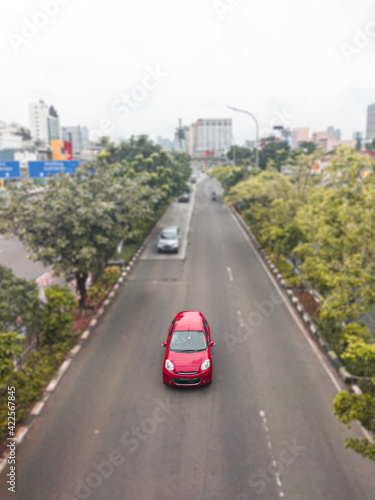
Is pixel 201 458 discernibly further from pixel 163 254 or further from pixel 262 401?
pixel 163 254

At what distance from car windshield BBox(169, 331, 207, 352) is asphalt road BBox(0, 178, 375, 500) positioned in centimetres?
634

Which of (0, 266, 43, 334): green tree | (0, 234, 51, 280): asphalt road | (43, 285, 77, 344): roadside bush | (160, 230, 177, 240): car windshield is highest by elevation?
(160, 230, 177, 240): car windshield

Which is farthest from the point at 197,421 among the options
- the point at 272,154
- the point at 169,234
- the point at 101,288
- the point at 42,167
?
the point at 272,154

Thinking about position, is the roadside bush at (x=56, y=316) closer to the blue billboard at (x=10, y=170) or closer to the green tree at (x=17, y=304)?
the green tree at (x=17, y=304)

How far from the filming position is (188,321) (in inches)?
144

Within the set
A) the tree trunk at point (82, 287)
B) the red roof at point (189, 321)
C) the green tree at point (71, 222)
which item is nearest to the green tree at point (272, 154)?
the green tree at point (71, 222)

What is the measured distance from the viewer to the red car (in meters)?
3.53

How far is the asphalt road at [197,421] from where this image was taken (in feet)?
40.5

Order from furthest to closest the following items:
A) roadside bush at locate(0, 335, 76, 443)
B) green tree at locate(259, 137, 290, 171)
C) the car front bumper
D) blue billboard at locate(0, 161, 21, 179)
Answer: green tree at locate(259, 137, 290, 171)
blue billboard at locate(0, 161, 21, 179)
roadside bush at locate(0, 335, 76, 443)
the car front bumper

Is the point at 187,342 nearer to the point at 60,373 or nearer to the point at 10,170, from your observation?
the point at 60,373

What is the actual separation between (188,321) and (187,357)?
32 cm

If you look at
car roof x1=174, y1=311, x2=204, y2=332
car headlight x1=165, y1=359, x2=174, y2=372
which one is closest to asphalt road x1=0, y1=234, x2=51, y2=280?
car roof x1=174, y1=311, x2=204, y2=332

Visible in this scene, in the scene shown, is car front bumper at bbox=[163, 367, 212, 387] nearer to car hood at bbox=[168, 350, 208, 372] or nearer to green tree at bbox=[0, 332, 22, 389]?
car hood at bbox=[168, 350, 208, 372]

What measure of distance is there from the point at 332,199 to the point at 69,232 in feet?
49.2
